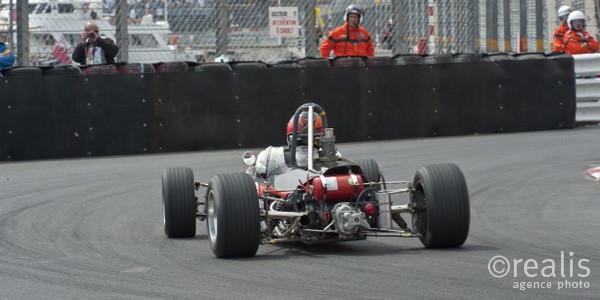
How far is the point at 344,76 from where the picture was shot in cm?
1633

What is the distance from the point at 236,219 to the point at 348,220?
745 mm

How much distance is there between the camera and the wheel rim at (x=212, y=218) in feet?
25.5

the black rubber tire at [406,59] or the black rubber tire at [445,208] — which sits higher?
the black rubber tire at [406,59]

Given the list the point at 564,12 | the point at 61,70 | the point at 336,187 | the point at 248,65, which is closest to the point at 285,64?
the point at 248,65

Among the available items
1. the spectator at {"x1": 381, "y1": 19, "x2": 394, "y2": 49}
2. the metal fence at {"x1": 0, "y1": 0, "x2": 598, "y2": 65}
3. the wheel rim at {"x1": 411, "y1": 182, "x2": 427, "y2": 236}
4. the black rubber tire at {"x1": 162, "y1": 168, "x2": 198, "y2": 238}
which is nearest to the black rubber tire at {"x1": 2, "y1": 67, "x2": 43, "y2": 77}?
the metal fence at {"x1": 0, "y1": 0, "x2": 598, "y2": 65}

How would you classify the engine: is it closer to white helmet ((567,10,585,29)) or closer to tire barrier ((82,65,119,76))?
tire barrier ((82,65,119,76))

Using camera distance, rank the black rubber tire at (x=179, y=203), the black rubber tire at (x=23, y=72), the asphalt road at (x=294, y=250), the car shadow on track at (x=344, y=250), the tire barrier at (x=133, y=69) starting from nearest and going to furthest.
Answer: the asphalt road at (x=294, y=250) → the car shadow on track at (x=344, y=250) → the black rubber tire at (x=179, y=203) → the black rubber tire at (x=23, y=72) → the tire barrier at (x=133, y=69)

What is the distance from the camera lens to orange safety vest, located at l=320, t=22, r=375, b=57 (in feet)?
56.2

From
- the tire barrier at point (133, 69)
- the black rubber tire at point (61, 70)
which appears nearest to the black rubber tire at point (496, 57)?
the tire barrier at point (133, 69)

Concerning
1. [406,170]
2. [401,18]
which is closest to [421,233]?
[406,170]

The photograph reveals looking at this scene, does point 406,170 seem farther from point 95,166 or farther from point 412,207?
point 412,207

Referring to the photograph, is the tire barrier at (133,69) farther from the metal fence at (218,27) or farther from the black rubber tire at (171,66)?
the metal fence at (218,27)

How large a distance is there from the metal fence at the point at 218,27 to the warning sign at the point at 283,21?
0.26 ft

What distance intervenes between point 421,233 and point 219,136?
8305 millimetres
